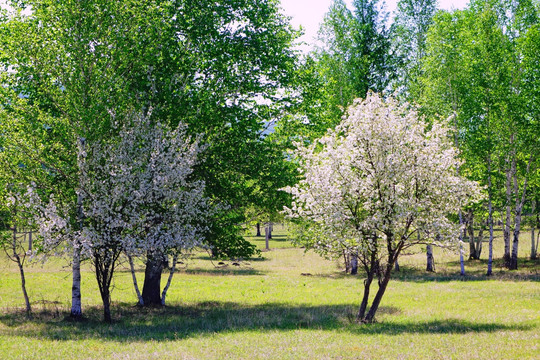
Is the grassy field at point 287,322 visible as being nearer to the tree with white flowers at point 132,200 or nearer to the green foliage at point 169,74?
the tree with white flowers at point 132,200

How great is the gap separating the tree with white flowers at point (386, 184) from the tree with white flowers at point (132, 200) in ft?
16.5

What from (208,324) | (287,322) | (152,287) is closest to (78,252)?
(208,324)

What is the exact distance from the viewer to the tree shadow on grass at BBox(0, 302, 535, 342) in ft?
54.9

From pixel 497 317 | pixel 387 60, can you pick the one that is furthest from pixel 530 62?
pixel 497 317

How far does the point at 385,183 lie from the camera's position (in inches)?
700

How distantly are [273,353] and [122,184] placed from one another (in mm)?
8883

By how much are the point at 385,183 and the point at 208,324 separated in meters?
8.47

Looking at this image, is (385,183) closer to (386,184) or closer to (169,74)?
(386,184)

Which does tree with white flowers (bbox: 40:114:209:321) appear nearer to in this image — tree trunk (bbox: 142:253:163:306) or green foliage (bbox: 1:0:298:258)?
green foliage (bbox: 1:0:298:258)

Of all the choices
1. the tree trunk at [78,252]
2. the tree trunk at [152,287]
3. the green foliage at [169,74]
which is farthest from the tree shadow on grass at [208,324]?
the green foliage at [169,74]

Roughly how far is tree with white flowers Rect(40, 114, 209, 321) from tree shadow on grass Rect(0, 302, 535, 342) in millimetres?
1904

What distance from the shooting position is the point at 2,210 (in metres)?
23.2

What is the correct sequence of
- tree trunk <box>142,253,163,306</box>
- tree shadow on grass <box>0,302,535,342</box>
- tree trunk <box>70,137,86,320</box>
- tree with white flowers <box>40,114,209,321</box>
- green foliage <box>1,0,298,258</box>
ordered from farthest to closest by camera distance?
tree trunk <box>142,253,163,306</box> → green foliage <box>1,0,298,258</box> → tree trunk <box>70,137,86,320</box> → tree with white flowers <box>40,114,209,321</box> → tree shadow on grass <box>0,302,535,342</box>

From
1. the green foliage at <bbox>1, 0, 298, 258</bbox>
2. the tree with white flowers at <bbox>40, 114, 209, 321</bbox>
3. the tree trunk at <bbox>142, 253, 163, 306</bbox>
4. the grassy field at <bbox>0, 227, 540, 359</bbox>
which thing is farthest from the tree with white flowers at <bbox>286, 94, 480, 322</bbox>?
the tree trunk at <bbox>142, 253, 163, 306</bbox>
